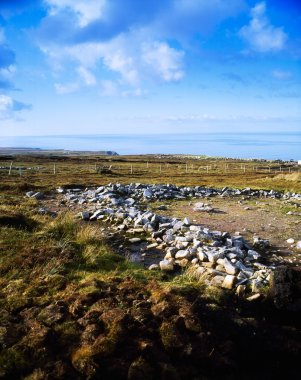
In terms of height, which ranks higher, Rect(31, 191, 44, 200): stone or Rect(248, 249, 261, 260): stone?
Rect(31, 191, 44, 200): stone

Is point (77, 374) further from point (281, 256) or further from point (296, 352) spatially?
point (281, 256)

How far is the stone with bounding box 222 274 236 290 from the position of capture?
7.83 metres

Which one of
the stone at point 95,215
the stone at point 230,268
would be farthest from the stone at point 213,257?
the stone at point 95,215

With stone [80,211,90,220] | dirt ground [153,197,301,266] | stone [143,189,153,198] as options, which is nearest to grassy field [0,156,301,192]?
stone [143,189,153,198]

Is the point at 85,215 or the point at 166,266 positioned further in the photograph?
the point at 85,215

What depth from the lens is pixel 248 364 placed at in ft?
18.0

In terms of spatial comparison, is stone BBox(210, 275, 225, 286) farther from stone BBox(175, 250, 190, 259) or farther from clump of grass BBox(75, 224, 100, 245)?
clump of grass BBox(75, 224, 100, 245)

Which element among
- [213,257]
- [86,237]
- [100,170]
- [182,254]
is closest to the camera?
[213,257]

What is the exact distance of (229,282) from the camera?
7879 mm

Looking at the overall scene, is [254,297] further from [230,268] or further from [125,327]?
[125,327]

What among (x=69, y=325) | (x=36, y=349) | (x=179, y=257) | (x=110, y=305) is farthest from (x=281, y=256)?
(x=36, y=349)

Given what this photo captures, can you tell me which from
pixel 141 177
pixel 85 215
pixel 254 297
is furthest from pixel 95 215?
pixel 141 177

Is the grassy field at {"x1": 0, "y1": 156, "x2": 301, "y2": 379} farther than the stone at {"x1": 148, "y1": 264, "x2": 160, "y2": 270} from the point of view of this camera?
No

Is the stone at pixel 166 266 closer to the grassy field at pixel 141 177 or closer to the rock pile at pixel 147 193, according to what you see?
the rock pile at pixel 147 193
